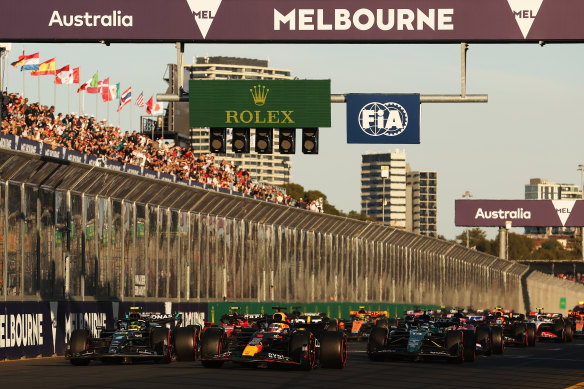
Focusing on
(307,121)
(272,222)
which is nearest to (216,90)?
(307,121)

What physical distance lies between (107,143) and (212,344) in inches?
802

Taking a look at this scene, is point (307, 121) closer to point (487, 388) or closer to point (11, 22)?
point (11, 22)

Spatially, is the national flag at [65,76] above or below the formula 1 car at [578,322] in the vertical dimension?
above

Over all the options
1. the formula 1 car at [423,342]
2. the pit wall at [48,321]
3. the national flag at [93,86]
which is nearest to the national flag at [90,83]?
the national flag at [93,86]

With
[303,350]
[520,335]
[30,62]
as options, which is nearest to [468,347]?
[303,350]

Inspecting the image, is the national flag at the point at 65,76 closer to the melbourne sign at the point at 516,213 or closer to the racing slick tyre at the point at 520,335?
the racing slick tyre at the point at 520,335

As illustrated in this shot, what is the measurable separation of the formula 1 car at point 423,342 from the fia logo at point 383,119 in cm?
466

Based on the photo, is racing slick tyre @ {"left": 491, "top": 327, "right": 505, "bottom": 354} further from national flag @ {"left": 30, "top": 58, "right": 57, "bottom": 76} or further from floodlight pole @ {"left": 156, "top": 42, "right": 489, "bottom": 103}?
national flag @ {"left": 30, "top": 58, "right": 57, "bottom": 76}

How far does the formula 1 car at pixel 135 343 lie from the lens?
22.5 metres

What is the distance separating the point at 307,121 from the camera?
77.8ft

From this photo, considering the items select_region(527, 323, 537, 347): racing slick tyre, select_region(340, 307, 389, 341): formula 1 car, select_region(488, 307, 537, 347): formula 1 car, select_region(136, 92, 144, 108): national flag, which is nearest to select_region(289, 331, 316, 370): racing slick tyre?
select_region(488, 307, 537, 347): formula 1 car

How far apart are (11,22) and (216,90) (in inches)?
166

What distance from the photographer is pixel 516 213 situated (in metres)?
98.4

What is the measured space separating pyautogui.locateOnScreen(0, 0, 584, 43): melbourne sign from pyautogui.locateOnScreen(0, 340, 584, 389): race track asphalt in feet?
20.2
